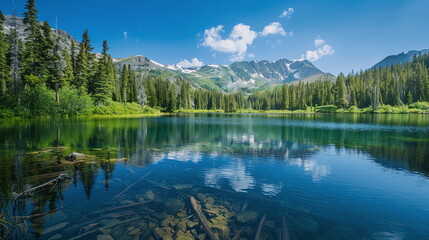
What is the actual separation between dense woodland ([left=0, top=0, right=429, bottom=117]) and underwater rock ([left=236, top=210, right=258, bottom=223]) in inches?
2472

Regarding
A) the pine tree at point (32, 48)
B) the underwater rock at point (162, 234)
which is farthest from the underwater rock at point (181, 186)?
the pine tree at point (32, 48)

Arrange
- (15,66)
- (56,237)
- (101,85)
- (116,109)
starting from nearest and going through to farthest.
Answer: (56,237) < (15,66) < (101,85) < (116,109)

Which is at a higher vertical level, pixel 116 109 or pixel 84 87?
pixel 84 87

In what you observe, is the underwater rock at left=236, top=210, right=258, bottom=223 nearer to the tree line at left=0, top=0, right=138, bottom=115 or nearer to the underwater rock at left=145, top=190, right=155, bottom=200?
the underwater rock at left=145, top=190, right=155, bottom=200

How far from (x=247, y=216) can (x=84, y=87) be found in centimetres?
7929

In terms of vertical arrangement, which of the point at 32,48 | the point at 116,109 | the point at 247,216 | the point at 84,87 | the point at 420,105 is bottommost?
the point at 247,216

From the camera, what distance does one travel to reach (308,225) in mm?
8664

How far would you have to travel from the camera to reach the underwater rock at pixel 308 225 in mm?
8344

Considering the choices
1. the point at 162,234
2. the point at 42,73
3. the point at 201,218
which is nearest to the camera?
the point at 162,234

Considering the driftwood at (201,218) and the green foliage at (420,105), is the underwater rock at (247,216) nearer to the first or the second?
the driftwood at (201,218)

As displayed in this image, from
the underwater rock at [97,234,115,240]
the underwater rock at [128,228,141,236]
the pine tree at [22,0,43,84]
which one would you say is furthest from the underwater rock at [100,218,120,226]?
the pine tree at [22,0,43,84]

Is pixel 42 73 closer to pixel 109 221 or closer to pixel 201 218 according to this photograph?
pixel 109 221

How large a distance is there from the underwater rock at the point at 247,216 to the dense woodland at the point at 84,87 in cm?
6278

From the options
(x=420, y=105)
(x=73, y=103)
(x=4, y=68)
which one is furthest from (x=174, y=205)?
(x=420, y=105)
